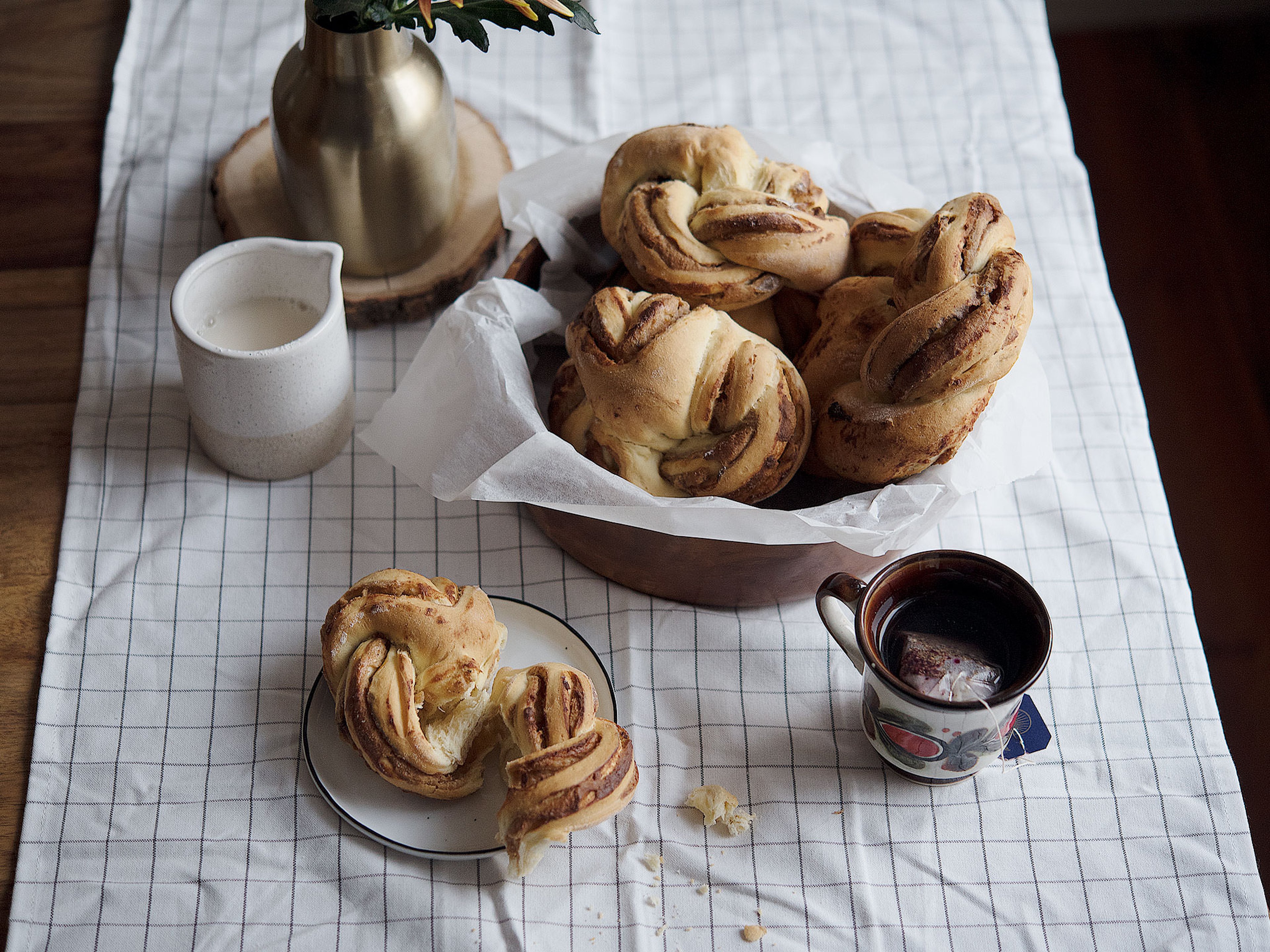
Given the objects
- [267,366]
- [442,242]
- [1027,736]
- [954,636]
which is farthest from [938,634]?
[442,242]

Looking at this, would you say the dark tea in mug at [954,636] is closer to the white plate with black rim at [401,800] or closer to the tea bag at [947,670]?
the tea bag at [947,670]

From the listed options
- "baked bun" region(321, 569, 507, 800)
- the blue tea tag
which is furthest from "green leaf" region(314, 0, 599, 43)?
the blue tea tag

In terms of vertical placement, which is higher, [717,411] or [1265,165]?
[717,411]

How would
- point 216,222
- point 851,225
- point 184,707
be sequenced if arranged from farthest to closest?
point 216,222
point 851,225
point 184,707

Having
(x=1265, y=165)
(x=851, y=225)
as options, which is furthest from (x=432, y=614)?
(x=1265, y=165)

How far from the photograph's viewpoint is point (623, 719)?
0.95 m

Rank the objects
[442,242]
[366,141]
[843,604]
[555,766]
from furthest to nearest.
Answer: [442,242] < [366,141] < [843,604] < [555,766]

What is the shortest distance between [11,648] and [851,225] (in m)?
0.87

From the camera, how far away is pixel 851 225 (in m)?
1.10

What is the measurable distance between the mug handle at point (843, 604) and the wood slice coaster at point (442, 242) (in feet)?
1.84

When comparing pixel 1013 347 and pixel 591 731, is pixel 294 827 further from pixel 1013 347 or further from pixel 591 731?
pixel 1013 347

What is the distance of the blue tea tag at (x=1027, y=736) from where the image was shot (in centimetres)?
92

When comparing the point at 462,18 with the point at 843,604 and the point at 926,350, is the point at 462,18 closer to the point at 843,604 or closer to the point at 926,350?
the point at 926,350

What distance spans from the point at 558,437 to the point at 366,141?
367 millimetres
